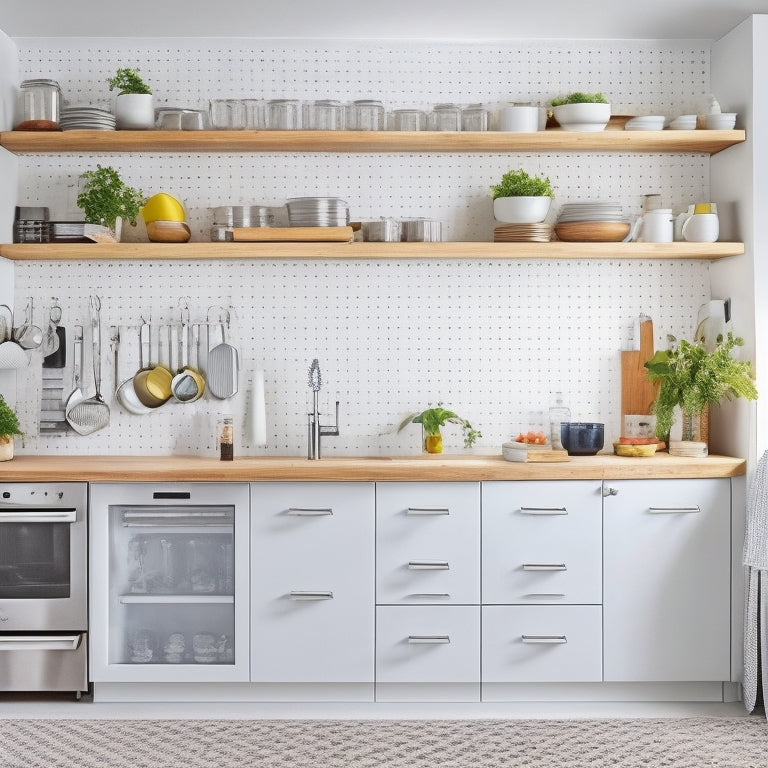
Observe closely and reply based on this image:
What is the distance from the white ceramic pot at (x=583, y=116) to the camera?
3.56 meters

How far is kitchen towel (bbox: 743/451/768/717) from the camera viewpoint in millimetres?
3109

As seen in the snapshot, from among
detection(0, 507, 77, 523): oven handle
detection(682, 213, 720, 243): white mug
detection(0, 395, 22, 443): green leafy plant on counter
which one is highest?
detection(682, 213, 720, 243): white mug

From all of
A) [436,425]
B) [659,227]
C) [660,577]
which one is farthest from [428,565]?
[659,227]

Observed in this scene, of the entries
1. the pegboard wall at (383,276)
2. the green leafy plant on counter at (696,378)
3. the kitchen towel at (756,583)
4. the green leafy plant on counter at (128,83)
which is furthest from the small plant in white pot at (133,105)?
the kitchen towel at (756,583)

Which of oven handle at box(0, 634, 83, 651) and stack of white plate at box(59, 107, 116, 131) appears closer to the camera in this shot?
oven handle at box(0, 634, 83, 651)

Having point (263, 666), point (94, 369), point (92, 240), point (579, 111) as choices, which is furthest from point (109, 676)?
point (579, 111)

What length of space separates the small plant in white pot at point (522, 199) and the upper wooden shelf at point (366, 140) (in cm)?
16

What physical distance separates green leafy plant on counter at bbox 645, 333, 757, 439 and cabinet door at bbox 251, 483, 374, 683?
1.24 meters

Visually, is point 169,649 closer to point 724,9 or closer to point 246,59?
point 246,59

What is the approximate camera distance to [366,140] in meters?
3.56

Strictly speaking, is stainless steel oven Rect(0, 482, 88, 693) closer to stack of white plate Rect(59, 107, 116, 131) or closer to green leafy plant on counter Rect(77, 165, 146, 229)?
green leafy plant on counter Rect(77, 165, 146, 229)

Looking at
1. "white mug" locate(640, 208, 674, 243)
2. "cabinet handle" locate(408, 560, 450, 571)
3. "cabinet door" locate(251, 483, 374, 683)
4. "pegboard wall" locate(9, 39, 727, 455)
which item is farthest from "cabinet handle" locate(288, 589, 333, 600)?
"white mug" locate(640, 208, 674, 243)

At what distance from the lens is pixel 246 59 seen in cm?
379

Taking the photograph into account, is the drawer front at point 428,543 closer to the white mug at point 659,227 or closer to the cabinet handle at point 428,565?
the cabinet handle at point 428,565
